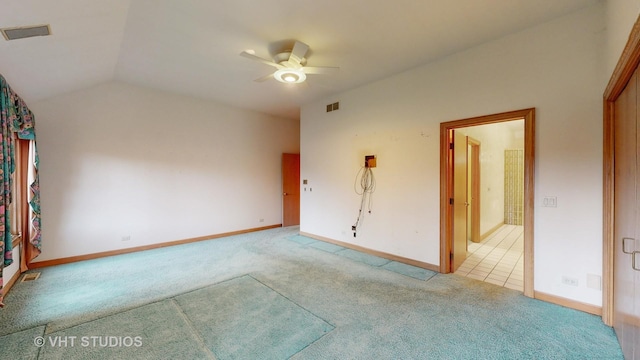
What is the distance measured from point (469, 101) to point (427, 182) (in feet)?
3.95

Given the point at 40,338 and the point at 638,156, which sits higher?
the point at 638,156

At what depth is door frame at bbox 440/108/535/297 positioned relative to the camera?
2803 mm

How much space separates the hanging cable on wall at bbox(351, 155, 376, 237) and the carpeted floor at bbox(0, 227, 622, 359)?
1.07m

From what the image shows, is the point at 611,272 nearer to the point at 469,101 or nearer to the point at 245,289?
the point at 469,101

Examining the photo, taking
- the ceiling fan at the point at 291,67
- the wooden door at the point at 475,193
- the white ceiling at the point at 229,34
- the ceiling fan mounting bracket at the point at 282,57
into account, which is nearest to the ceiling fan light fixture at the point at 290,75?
the ceiling fan at the point at 291,67

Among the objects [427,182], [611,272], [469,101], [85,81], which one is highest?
[85,81]

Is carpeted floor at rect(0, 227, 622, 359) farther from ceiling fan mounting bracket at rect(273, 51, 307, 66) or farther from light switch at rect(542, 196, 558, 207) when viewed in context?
ceiling fan mounting bracket at rect(273, 51, 307, 66)

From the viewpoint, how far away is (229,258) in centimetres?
420

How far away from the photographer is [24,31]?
2137 millimetres

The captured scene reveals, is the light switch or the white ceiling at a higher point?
the white ceiling

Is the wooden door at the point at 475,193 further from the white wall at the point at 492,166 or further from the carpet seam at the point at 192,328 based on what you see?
the carpet seam at the point at 192,328

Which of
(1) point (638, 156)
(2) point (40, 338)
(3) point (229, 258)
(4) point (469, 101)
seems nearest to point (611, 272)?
(1) point (638, 156)

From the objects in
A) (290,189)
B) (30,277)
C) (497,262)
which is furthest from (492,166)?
(30,277)

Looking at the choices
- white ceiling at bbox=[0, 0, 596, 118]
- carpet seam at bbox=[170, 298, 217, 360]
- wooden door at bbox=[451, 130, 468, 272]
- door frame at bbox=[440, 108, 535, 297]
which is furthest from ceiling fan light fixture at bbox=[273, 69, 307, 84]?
carpet seam at bbox=[170, 298, 217, 360]
